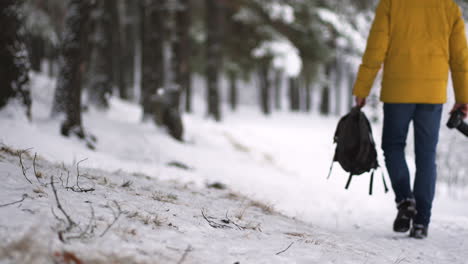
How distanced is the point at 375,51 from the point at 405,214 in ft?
5.02

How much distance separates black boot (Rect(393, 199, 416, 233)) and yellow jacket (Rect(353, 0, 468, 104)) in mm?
932

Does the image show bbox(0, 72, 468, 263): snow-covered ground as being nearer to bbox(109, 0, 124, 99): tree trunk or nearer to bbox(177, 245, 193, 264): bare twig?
bbox(177, 245, 193, 264): bare twig

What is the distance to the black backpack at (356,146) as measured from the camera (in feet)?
12.0

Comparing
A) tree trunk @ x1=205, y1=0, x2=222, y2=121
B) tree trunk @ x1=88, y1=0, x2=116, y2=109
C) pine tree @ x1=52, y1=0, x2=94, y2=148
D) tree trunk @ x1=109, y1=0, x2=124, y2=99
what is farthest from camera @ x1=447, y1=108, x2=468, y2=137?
tree trunk @ x1=205, y1=0, x2=222, y2=121

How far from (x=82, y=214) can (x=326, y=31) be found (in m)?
13.1

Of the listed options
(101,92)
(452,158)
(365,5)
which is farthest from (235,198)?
(365,5)

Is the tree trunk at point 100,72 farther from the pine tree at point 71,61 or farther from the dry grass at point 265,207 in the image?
the dry grass at point 265,207

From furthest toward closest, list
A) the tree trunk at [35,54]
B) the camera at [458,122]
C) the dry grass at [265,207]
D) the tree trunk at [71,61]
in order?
Answer: the tree trunk at [35,54], the tree trunk at [71,61], the dry grass at [265,207], the camera at [458,122]

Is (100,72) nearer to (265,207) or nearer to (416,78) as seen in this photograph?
(265,207)

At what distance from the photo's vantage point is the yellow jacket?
3.56m

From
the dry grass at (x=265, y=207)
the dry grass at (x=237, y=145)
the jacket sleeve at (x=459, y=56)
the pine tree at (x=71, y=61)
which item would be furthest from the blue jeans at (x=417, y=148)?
the dry grass at (x=237, y=145)

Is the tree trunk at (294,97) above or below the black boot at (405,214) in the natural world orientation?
below

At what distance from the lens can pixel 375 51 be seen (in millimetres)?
3658

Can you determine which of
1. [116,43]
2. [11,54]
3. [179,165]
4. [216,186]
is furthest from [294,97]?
[11,54]
